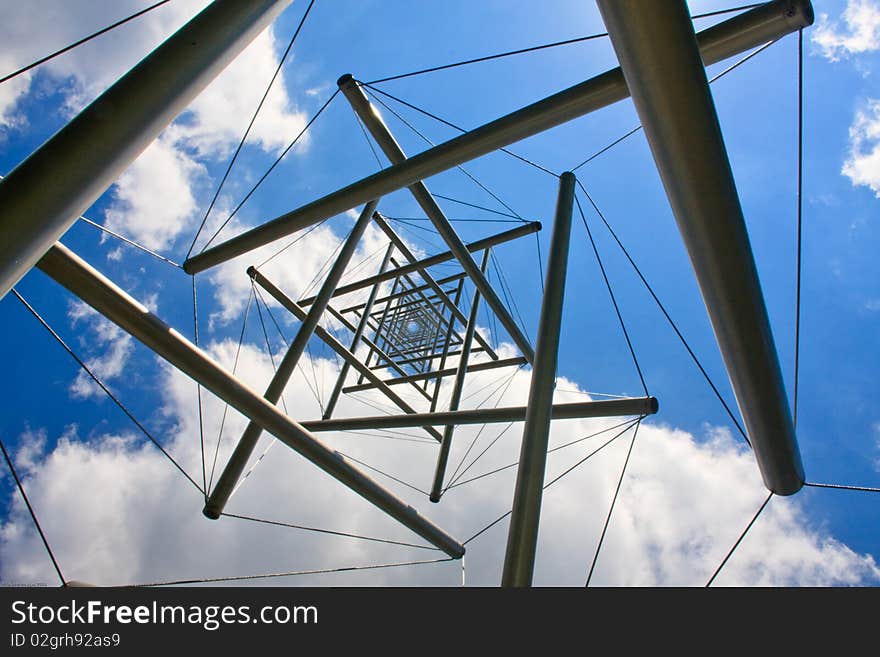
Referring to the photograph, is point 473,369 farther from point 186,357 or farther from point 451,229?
point 186,357

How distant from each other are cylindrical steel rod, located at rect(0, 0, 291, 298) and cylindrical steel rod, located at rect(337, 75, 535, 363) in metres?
3.08

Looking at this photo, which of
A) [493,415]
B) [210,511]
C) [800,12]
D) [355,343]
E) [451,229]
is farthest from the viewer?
[355,343]

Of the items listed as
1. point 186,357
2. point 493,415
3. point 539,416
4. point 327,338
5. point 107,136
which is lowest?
point 107,136

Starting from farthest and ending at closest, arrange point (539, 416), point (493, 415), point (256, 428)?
point (493, 415) < point (256, 428) < point (539, 416)

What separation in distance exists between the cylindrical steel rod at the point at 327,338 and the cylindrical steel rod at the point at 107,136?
8171 mm

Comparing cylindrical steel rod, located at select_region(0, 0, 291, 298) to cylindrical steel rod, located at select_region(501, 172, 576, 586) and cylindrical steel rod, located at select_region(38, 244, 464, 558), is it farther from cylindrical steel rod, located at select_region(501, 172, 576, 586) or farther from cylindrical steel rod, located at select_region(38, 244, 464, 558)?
cylindrical steel rod, located at select_region(501, 172, 576, 586)

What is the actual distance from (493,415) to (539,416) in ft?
7.75

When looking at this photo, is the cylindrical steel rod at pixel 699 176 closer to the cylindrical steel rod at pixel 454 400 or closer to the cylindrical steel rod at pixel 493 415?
the cylindrical steel rod at pixel 493 415

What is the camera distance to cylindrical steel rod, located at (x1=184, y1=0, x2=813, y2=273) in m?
3.99

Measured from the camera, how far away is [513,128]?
5035mm

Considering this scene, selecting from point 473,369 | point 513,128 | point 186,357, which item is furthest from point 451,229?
point 473,369

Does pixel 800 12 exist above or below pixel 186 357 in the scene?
above
